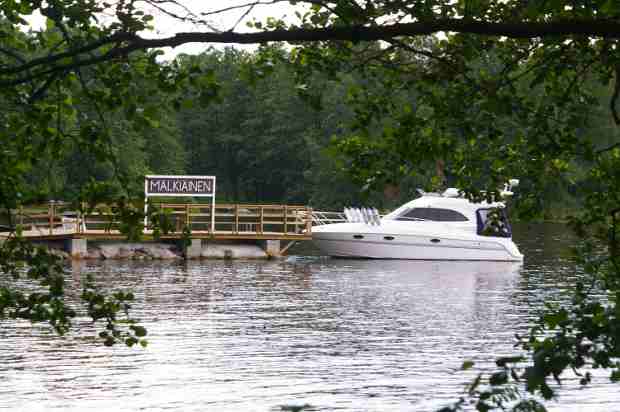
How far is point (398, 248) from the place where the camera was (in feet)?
139

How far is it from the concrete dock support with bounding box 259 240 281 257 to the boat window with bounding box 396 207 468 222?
17.3ft

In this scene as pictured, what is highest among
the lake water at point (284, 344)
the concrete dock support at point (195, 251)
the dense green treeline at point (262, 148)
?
the dense green treeline at point (262, 148)

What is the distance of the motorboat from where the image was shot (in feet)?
138

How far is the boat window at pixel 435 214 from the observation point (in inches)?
1681

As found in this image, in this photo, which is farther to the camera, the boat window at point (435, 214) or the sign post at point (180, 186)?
the boat window at point (435, 214)

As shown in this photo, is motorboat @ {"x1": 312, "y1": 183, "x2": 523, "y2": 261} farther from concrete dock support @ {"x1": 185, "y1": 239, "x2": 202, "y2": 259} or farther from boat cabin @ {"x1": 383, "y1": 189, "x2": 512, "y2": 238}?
concrete dock support @ {"x1": 185, "y1": 239, "x2": 202, "y2": 259}

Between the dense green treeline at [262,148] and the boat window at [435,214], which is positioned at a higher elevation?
the dense green treeline at [262,148]

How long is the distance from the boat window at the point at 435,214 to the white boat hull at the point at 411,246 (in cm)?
65

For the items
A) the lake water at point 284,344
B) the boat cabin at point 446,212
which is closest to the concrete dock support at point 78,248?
the lake water at point 284,344

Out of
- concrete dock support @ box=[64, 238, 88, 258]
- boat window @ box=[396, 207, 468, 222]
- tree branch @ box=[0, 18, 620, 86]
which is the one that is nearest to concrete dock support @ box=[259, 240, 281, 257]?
boat window @ box=[396, 207, 468, 222]

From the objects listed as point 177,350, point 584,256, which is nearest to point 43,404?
point 177,350

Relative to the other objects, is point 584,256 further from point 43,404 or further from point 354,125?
point 43,404

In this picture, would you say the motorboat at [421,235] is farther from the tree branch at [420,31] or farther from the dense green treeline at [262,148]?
the tree branch at [420,31]

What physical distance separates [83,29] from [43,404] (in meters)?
7.67
